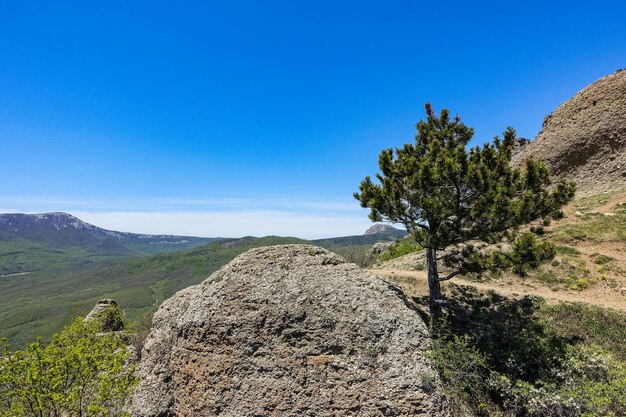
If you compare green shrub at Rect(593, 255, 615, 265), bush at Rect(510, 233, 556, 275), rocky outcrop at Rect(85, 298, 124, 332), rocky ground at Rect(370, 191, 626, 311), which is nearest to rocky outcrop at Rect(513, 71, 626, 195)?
rocky ground at Rect(370, 191, 626, 311)

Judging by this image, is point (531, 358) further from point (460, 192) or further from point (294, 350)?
point (294, 350)

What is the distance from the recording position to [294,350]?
12750 mm

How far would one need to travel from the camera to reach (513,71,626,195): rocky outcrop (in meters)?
47.4

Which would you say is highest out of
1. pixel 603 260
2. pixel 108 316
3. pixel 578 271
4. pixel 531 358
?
pixel 603 260

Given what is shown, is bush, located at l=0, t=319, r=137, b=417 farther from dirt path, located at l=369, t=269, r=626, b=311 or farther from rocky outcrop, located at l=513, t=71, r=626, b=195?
rocky outcrop, located at l=513, t=71, r=626, b=195

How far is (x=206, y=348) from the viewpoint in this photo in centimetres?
1341

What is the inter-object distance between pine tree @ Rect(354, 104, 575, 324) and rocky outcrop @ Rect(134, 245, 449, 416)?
5.17 meters

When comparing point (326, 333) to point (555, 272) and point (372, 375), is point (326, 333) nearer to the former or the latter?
point (372, 375)

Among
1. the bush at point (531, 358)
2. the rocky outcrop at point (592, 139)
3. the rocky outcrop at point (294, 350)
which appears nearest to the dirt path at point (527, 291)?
the bush at point (531, 358)

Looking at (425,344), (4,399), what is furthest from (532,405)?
(4,399)

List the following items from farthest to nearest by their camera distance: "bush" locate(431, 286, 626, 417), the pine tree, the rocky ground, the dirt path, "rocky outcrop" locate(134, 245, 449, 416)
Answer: the rocky ground, the dirt path, the pine tree, "bush" locate(431, 286, 626, 417), "rocky outcrop" locate(134, 245, 449, 416)

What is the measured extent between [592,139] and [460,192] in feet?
168

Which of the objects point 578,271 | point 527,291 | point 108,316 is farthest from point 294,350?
point 108,316

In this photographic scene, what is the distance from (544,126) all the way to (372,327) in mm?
71209
